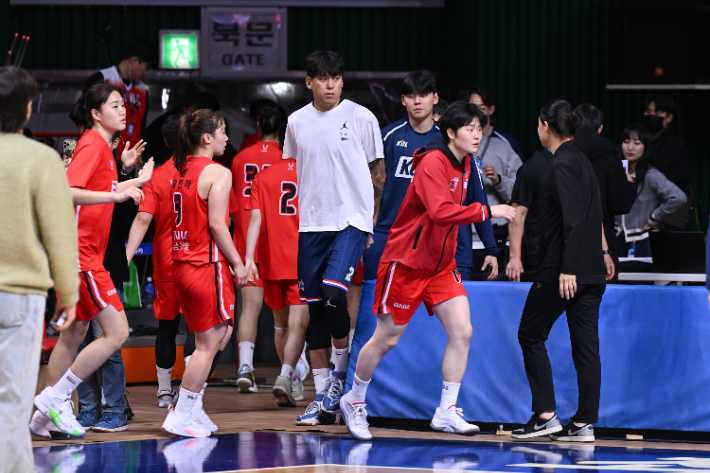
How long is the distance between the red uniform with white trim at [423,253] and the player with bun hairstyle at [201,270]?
2.61 ft

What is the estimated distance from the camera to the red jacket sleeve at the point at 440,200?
4535mm

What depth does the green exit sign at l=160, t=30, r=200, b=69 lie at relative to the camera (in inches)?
405

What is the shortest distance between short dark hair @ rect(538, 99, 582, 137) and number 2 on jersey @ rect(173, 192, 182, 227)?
6.51 feet

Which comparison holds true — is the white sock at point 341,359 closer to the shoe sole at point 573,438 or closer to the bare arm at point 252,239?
the bare arm at point 252,239

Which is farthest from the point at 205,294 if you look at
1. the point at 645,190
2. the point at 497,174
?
the point at 645,190

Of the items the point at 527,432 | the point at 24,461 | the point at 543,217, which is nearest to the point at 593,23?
the point at 543,217

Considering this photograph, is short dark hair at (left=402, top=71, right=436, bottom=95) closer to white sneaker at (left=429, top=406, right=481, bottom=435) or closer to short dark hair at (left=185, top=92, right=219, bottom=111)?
white sneaker at (left=429, top=406, right=481, bottom=435)

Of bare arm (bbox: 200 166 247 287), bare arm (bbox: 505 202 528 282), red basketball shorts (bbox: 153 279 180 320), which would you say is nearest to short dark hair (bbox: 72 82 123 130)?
bare arm (bbox: 200 166 247 287)

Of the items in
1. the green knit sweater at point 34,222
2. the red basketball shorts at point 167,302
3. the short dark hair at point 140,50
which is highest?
the short dark hair at point 140,50

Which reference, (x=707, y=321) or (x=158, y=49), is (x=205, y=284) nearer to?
(x=707, y=321)

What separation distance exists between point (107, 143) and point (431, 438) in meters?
2.28

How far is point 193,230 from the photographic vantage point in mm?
5004

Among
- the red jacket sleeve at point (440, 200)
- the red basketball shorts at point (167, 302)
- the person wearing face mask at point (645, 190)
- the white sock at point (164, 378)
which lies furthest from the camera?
the person wearing face mask at point (645, 190)

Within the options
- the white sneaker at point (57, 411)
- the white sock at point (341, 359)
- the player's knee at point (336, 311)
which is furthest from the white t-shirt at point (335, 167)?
the white sneaker at point (57, 411)
